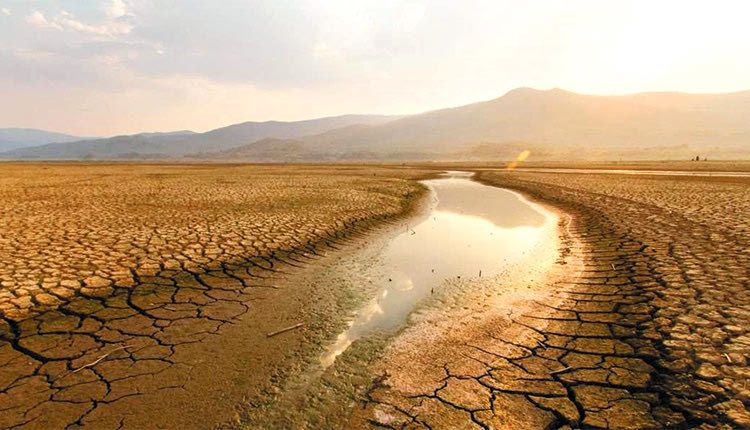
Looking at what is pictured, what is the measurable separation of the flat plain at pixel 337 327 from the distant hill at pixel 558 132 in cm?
8837

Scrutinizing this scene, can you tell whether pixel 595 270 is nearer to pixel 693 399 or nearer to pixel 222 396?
pixel 693 399

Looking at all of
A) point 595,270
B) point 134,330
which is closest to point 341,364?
point 134,330

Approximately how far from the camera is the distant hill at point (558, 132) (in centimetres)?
9688

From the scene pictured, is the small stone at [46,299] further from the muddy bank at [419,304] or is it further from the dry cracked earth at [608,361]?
the dry cracked earth at [608,361]

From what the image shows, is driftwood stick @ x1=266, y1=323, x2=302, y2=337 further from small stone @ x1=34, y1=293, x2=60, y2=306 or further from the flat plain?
small stone @ x1=34, y1=293, x2=60, y2=306

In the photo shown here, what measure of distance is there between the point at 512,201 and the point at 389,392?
48.6 feet

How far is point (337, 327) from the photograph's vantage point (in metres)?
4.34

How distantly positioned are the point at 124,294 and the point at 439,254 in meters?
5.74

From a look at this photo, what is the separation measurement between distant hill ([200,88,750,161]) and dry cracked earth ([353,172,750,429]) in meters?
88.0

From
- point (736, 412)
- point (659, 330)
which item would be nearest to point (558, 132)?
point (659, 330)

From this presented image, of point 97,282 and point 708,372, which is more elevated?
point 708,372

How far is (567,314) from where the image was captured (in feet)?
14.5

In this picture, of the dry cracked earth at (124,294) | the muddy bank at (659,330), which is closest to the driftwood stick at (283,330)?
the dry cracked earth at (124,294)

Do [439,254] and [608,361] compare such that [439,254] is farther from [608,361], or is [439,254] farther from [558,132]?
[558,132]
